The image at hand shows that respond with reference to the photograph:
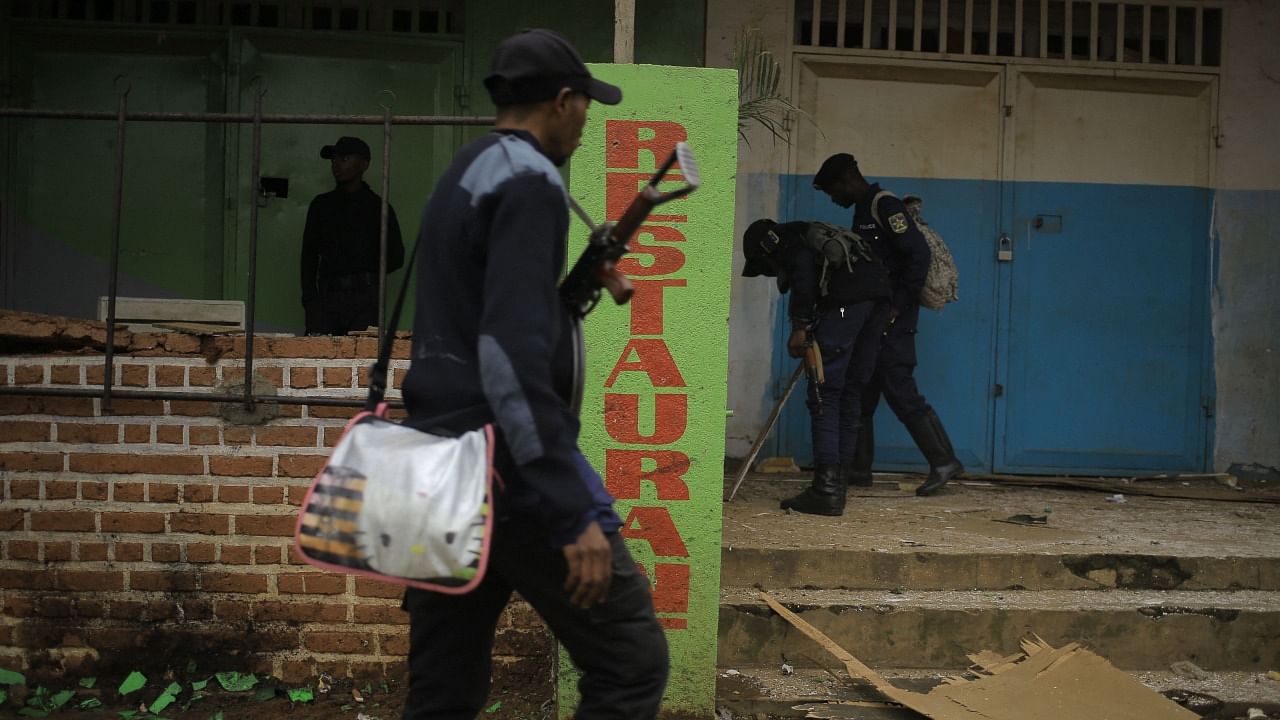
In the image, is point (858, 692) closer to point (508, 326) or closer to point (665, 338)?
point (665, 338)

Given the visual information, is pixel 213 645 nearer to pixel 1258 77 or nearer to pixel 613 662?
pixel 613 662

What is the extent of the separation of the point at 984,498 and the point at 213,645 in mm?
3982

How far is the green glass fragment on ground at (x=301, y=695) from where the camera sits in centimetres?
404

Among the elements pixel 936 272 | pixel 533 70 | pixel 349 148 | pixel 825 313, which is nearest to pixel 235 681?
pixel 533 70

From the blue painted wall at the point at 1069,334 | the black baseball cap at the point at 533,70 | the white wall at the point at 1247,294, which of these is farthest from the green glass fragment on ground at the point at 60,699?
the white wall at the point at 1247,294

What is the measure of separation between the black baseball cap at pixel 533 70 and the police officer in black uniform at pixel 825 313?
3580mm

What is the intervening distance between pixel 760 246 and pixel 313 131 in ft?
8.53

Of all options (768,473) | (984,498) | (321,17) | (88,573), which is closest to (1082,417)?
(984,498)

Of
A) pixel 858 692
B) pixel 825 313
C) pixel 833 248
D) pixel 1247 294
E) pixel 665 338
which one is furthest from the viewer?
pixel 1247 294

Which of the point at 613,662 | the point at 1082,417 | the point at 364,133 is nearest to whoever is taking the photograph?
the point at 613,662

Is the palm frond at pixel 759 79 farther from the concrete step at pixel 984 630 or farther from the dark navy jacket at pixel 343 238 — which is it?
the concrete step at pixel 984 630

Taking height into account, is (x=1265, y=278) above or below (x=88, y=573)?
above

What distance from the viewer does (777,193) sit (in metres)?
7.07

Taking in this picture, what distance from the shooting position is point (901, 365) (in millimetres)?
6488
